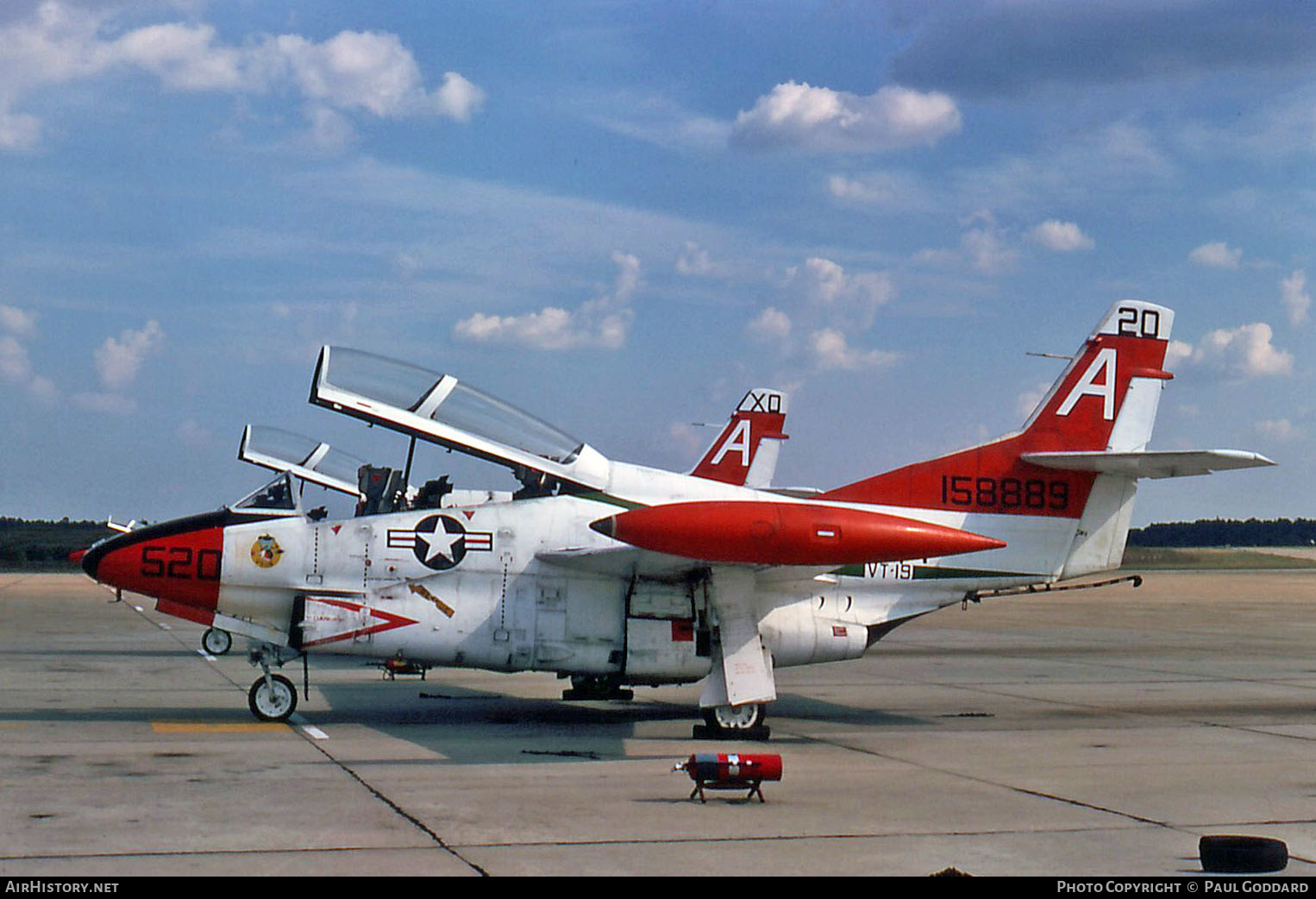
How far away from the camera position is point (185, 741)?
11750mm

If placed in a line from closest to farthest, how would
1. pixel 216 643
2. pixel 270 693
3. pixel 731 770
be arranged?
pixel 731 770 < pixel 270 693 < pixel 216 643

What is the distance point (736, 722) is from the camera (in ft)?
41.0

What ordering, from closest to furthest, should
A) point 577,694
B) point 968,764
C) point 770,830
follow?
point 770,830, point 968,764, point 577,694

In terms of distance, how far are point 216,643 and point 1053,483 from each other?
13.9 m

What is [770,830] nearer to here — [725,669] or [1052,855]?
[1052,855]

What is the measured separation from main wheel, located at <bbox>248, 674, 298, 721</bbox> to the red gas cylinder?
527 cm

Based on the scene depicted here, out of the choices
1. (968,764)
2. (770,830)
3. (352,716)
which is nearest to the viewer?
(770,830)

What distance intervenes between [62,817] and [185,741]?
344 centimetres

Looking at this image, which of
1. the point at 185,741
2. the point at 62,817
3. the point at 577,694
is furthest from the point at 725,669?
the point at 62,817

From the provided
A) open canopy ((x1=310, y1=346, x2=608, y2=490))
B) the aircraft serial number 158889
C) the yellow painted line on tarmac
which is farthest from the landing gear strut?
the yellow painted line on tarmac

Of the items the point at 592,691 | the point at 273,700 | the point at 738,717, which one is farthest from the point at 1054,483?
the point at 273,700

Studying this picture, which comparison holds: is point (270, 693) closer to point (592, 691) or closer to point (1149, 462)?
point (592, 691)

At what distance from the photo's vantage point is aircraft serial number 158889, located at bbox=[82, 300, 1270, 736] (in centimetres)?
1230

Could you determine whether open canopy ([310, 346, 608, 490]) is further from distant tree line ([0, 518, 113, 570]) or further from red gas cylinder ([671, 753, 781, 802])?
distant tree line ([0, 518, 113, 570])
